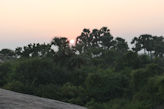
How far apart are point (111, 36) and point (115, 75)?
158ft

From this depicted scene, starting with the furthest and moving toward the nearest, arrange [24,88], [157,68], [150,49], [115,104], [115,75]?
[150,49]
[115,75]
[157,68]
[24,88]
[115,104]

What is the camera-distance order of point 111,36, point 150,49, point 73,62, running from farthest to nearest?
1. point 111,36
2. point 150,49
3. point 73,62

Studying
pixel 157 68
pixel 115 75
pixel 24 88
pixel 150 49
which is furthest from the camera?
pixel 150 49

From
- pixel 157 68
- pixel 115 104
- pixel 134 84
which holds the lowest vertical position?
pixel 115 104

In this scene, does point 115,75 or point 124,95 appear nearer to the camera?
point 124,95

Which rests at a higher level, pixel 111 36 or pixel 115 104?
pixel 111 36

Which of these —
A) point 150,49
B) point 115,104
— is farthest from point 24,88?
point 150,49

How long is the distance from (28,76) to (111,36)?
51.4m

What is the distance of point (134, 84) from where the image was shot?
37.6 m

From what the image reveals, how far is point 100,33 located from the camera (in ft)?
299

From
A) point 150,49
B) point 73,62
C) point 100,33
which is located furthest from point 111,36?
point 73,62

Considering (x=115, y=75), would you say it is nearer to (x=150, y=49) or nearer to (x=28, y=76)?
(x=28, y=76)

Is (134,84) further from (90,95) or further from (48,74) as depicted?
(48,74)

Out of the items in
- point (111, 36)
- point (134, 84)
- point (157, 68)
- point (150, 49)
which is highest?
point (111, 36)
